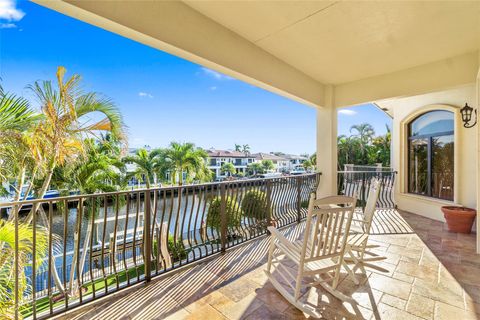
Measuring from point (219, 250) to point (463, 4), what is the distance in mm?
4361

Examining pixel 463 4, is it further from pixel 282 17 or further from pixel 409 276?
pixel 409 276

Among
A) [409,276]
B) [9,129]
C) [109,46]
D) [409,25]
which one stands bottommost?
[409,276]

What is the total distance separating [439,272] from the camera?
2.68 m

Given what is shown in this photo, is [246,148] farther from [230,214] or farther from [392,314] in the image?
[392,314]

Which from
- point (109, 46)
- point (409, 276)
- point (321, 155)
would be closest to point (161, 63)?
point (109, 46)

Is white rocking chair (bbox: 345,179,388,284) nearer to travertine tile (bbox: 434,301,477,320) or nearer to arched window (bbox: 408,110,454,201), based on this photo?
travertine tile (bbox: 434,301,477,320)

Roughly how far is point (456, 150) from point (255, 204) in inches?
181

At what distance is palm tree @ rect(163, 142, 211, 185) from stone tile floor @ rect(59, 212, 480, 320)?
8185 millimetres

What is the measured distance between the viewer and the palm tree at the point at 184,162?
10.8 meters

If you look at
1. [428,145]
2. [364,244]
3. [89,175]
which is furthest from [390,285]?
[89,175]

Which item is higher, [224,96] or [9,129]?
[224,96]

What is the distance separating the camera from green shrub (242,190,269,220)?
3.89m

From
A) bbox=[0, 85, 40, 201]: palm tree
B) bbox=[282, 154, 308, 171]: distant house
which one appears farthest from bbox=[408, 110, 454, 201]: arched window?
bbox=[282, 154, 308, 171]: distant house

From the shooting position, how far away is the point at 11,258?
5.93ft
